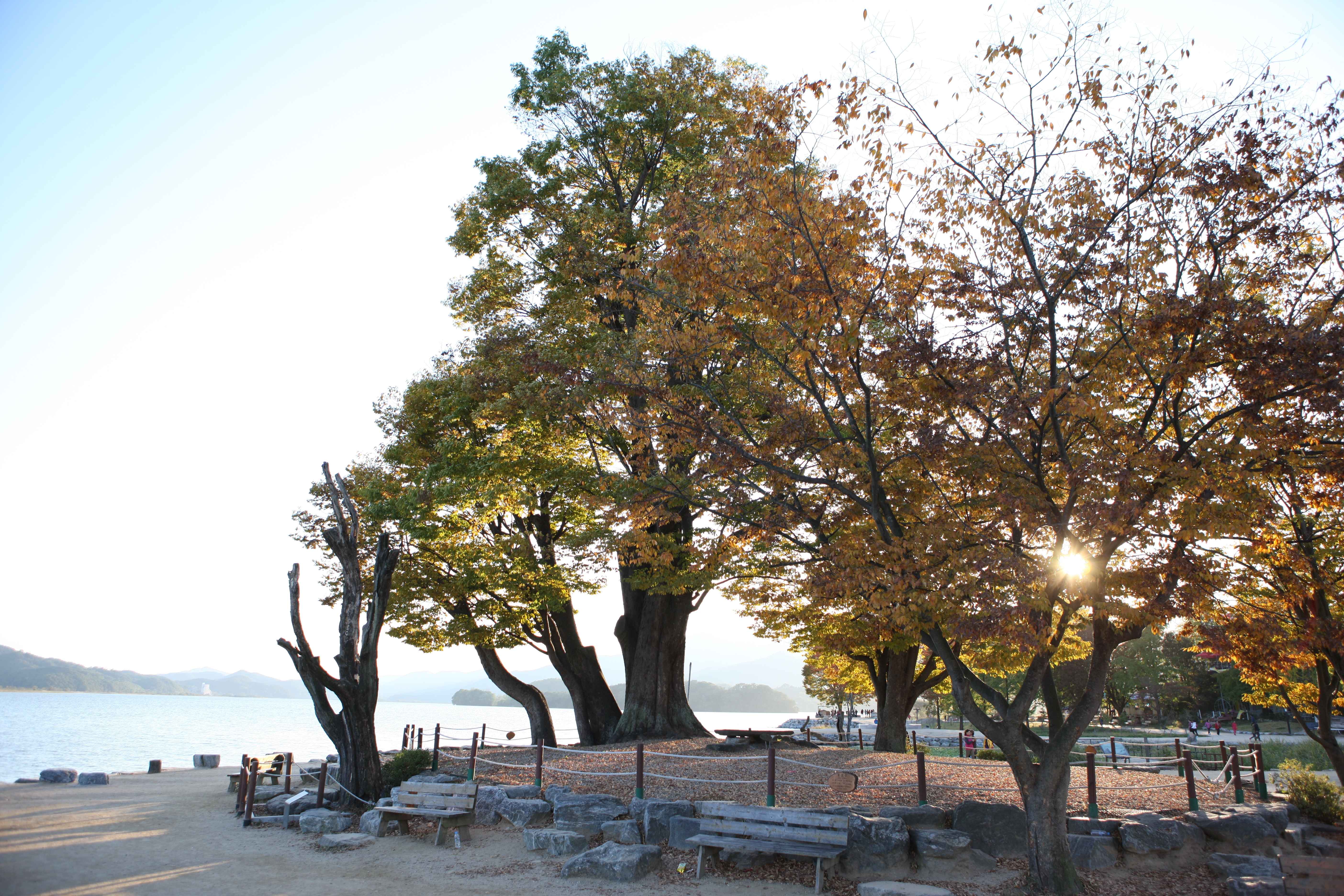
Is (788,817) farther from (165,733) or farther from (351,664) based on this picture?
(165,733)

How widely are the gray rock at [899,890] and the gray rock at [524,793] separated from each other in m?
6.11

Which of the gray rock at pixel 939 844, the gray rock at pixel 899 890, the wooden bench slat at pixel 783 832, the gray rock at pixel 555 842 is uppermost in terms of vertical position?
the wooden bench slat at pixel 783 832

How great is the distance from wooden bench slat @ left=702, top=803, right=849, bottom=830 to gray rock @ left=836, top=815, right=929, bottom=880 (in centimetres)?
27

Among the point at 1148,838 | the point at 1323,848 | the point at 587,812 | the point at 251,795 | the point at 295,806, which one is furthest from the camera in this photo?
the point at 295,806

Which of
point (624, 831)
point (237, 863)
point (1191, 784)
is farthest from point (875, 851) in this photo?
point (237, 863)

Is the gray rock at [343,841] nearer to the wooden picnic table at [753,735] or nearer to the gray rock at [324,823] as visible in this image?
the gray rock at [324,823]

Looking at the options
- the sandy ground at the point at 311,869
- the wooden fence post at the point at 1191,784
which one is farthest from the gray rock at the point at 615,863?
the wooden fence post at the point at 1191,784

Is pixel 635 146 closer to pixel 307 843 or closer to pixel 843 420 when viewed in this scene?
pixel 843 420

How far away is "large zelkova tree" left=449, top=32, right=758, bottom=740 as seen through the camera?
18203 millimetres

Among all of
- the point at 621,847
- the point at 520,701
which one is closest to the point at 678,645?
the point at 520,701

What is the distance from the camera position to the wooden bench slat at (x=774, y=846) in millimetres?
9336

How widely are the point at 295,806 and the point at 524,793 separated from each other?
15.3ft

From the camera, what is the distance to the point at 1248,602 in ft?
38.9

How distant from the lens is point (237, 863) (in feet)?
35.7
